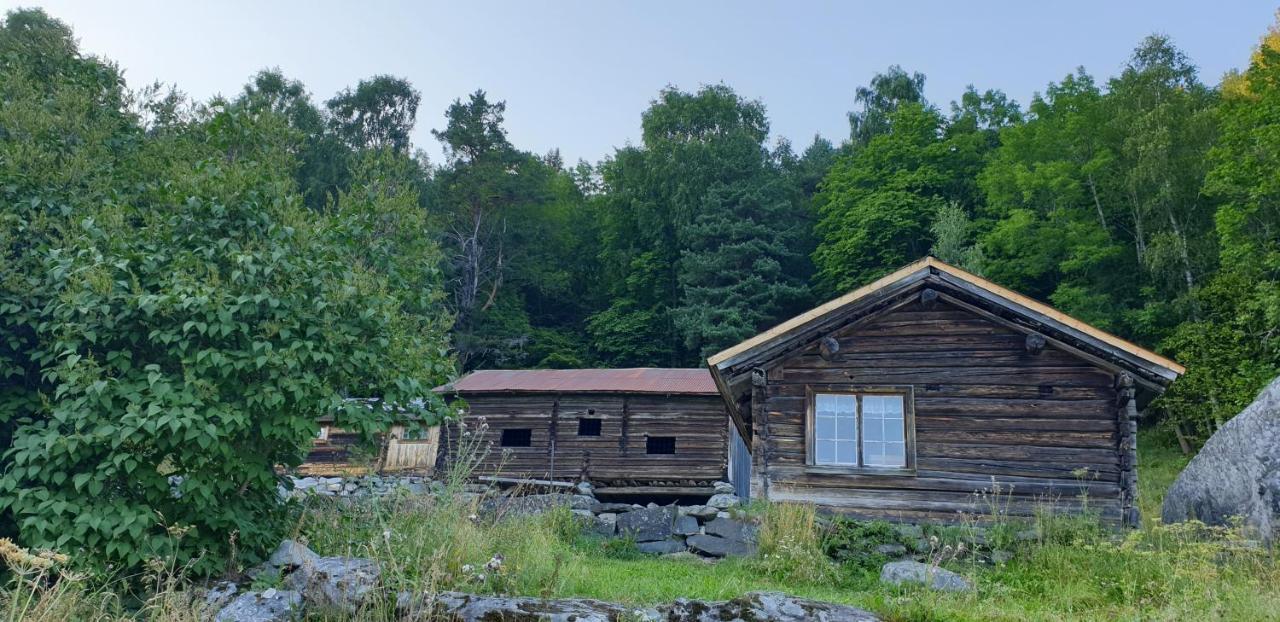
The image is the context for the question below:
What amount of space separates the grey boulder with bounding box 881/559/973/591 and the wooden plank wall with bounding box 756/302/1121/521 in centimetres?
175

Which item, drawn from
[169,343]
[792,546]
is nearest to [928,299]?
[792,546]

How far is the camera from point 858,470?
11.8 metres

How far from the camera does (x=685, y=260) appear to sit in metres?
37.7

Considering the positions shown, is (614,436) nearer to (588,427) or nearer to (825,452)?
(588,427)

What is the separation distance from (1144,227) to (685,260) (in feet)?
62.0

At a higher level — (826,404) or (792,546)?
(826,404)

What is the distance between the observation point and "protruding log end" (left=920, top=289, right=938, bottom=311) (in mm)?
12195

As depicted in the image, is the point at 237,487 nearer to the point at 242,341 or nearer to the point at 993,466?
the point at 242,341

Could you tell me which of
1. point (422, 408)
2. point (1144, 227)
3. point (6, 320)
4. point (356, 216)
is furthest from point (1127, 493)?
point (1144, 227)

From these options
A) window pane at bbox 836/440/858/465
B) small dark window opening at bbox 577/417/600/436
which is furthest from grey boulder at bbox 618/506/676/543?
small dark window opening at bbox 577/417/600/436

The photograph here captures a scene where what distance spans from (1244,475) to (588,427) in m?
17.2

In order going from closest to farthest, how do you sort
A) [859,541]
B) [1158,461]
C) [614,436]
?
[859,541] < [1158,461] < [614,436]

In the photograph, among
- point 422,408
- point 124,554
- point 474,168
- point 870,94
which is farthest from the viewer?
point 870,94

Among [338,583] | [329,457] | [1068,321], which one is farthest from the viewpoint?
[329,457]
